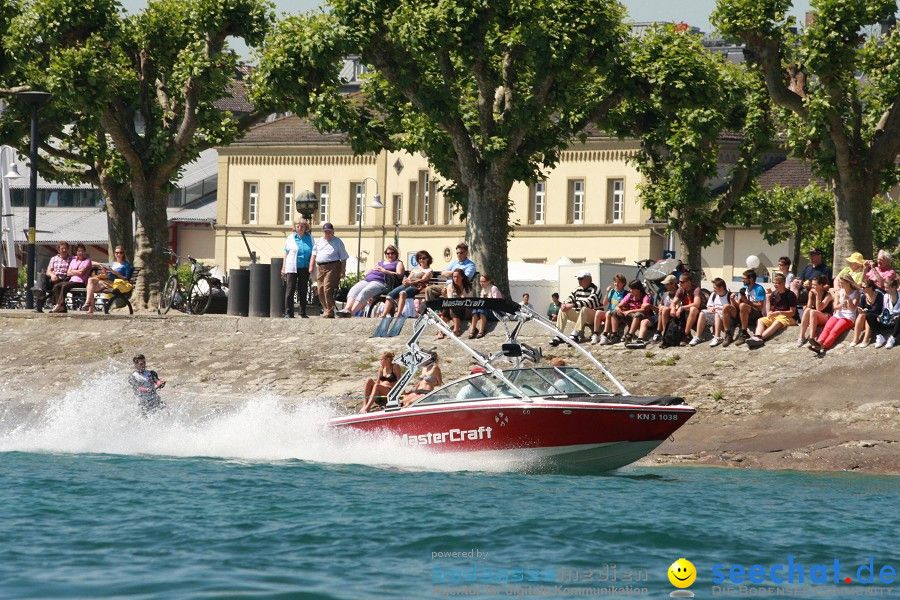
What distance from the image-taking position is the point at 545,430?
20.2 meters

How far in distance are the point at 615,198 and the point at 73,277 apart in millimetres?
35192

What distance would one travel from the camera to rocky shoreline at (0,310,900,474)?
22.8 m

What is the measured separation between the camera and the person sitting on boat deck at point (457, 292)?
26.8 meters

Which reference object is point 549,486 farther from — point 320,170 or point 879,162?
point 320,170

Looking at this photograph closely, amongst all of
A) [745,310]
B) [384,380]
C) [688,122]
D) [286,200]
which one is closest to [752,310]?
[745,310]

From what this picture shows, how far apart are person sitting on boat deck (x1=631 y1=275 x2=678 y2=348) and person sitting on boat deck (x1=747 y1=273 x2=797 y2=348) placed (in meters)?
1.53

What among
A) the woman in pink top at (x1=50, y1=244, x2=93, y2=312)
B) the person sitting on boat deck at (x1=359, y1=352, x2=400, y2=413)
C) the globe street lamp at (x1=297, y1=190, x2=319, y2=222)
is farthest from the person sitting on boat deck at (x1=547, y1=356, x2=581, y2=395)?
the woman in pink top at (x1=50, y1=244, x2=93, y2=312)

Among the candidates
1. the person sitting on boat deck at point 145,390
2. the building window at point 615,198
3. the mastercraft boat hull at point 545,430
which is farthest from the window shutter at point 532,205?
the mastercraft boat hull at point 545,430

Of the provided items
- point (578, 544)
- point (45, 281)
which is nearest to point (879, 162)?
point (578, 544)

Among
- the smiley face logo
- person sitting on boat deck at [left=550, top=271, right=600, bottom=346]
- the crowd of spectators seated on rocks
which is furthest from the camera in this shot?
person sitting on boat deck at [left=550, top=271, right=600, bottom=346]

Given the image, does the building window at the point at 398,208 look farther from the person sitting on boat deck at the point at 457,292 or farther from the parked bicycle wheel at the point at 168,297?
the person sitting on boat deck at the point at 457,292

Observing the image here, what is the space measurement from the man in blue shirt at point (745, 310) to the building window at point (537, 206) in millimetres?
41834

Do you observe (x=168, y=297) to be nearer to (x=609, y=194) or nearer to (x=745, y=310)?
(x=745, y=310)

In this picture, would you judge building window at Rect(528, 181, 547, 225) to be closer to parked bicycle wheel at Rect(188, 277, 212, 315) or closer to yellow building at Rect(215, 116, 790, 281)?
yellow building at Rect(215, 116, 790, 281)
